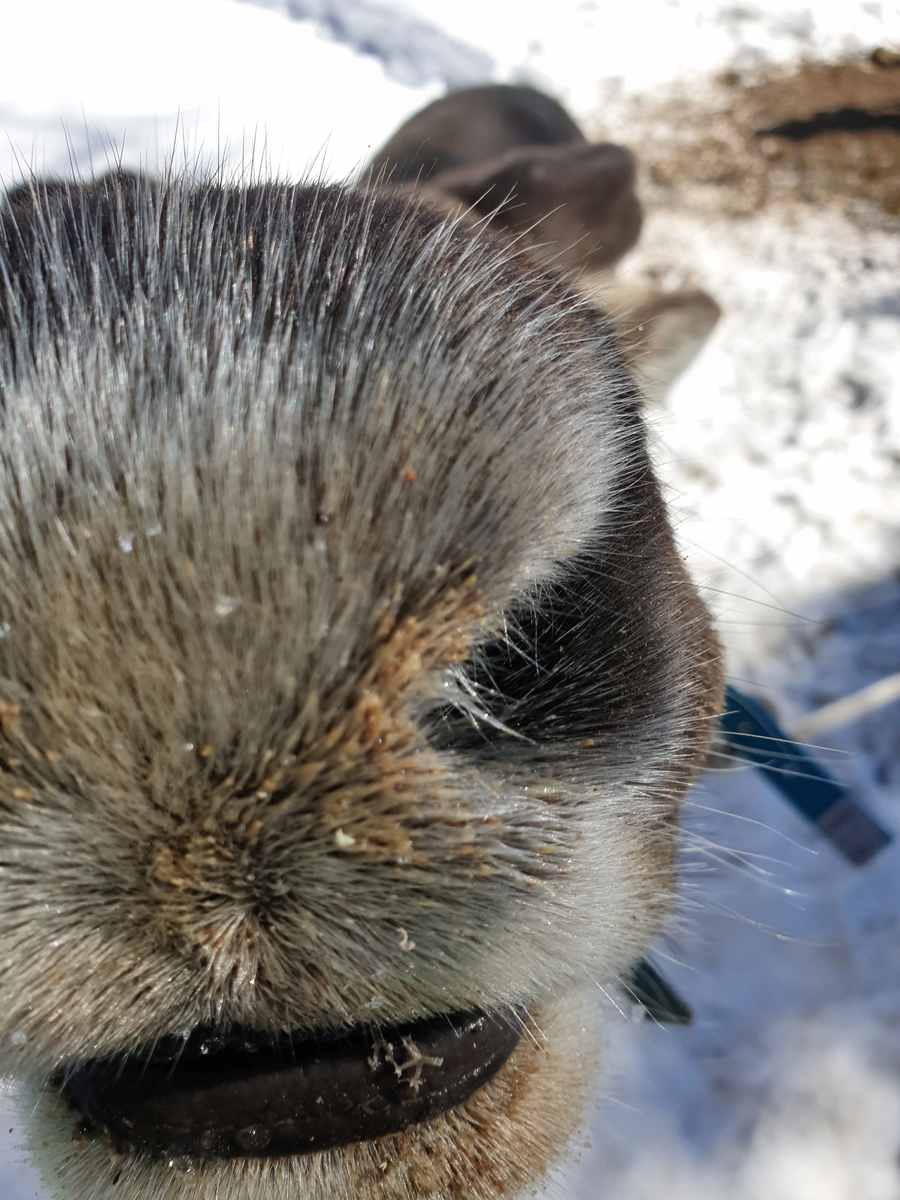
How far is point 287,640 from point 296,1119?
1.08 ft

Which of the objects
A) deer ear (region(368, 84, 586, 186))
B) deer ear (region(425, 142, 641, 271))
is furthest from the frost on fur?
deer ear (region(368, 84, 586, 186))

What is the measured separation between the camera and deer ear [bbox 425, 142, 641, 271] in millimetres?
1865

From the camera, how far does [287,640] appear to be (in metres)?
0.42

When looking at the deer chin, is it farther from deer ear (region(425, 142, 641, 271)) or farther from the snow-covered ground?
deer ear (region(425, 142, 641, 271))

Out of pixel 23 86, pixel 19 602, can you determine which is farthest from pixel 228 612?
pixel 23 86

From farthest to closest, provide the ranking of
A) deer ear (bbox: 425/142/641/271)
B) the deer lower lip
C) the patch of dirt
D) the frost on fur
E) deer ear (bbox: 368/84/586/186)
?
the patch of dirt → deer ear (bbox: 368/84/586/186) → deer ear (bbox: 425/142/641/271) → the deer lower lip → the frost on fur

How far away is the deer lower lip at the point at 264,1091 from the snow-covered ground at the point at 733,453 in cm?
37

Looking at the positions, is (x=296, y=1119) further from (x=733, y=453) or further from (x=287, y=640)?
(x=733, y=453)

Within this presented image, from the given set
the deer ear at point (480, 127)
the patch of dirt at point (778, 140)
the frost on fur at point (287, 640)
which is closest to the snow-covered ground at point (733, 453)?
the patch of dirt at point (778, 140)

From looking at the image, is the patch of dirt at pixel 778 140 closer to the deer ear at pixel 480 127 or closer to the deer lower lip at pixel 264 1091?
the deer ear at pixel 480 127

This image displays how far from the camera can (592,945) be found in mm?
591

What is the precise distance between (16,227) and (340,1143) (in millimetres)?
615

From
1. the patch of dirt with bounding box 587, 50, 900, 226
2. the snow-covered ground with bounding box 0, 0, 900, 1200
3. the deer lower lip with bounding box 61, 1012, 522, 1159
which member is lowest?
the snow-covered ground with bounding box 0, 0, 900, 1200

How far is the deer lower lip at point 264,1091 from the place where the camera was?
53 centimetres
